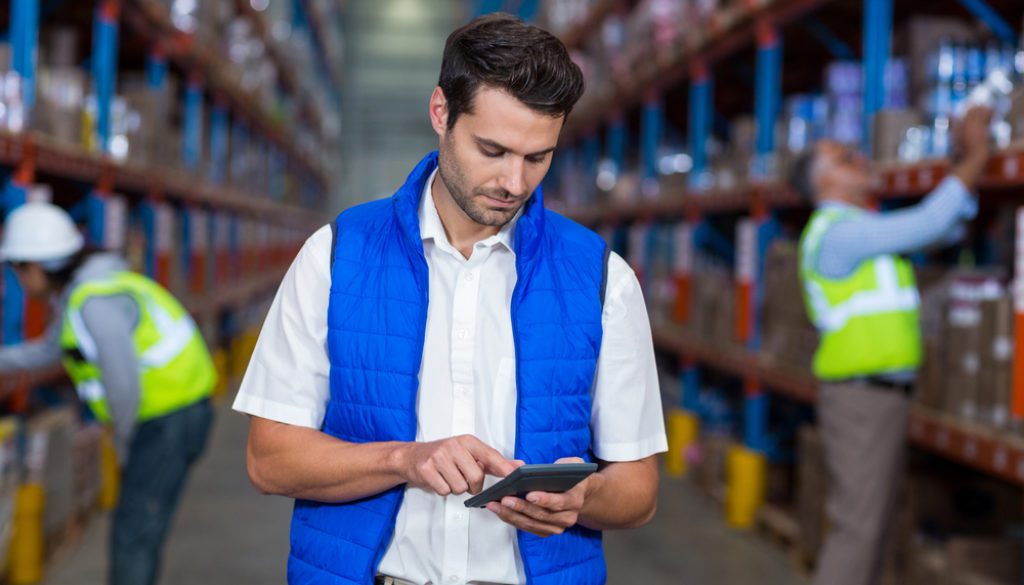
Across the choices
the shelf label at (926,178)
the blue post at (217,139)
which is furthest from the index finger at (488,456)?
the blue post at (217,139)

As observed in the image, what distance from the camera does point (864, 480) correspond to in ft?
11.7

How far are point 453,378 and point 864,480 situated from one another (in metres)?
2.38

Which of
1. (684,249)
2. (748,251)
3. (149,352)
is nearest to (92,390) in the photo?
(149,352)

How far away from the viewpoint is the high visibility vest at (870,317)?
3621 mm

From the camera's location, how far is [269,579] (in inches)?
192

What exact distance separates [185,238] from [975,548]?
6882mm

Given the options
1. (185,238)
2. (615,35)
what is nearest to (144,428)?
(185,238)

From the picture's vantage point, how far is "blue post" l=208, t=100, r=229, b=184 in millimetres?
9750

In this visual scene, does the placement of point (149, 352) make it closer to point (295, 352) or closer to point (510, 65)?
point (295, 352)

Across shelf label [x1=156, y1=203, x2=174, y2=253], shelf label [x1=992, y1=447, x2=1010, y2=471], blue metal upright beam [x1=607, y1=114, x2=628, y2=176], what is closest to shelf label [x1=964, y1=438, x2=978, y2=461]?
shelf label [x1=992, y1=447, x2=1010, y2=471]

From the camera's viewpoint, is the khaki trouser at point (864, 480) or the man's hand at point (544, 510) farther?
the khaki trouser at point (864, 480)

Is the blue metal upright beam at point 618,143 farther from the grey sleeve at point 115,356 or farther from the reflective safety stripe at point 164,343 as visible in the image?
the grey sleeve at point 115,356

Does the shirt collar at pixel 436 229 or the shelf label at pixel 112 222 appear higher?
the shelf label at pixel 112 222

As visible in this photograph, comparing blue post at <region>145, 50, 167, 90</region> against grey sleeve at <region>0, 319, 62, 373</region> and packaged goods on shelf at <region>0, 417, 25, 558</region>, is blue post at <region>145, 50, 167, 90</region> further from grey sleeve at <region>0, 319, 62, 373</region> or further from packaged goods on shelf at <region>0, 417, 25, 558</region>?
grey sleeve at <region>0, 319, 62, 373</region>
